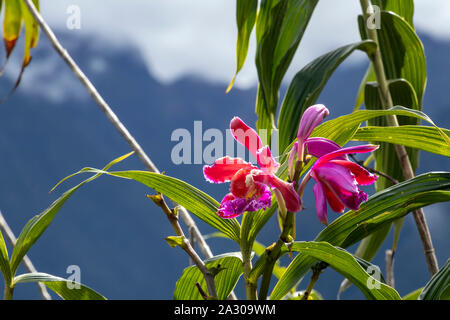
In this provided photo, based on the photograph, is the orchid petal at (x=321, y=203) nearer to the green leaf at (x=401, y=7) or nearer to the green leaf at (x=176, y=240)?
the green leaf at (x=176, y=240)

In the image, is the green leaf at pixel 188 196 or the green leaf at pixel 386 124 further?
the green leaf at pixel 386 124

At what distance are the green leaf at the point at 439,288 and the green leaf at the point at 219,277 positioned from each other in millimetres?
146

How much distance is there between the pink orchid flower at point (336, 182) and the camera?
24 cm

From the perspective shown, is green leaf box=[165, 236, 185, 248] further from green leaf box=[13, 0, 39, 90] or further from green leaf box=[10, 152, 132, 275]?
green leaf box=[13, 0, 39, 90]

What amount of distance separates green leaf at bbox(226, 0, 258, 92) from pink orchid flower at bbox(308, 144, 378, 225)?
373 mm

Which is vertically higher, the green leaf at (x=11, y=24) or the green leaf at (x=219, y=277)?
the green leaf at (x=11, y=24)

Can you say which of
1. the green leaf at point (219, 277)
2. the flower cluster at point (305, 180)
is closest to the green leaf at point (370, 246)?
the green leaf at point (219, 277)

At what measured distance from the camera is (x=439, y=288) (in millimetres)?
341

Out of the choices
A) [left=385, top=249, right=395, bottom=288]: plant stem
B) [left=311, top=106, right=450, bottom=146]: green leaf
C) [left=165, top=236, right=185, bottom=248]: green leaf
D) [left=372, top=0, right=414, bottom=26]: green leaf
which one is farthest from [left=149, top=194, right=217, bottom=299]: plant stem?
[left=372, top=0, right=414, bottom=26]: green leaf

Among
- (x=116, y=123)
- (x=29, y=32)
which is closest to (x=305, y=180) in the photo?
(x=116, y=123)

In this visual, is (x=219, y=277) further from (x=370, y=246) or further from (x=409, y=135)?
(x=370, y=246)

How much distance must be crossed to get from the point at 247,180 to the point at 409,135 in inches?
7.2
